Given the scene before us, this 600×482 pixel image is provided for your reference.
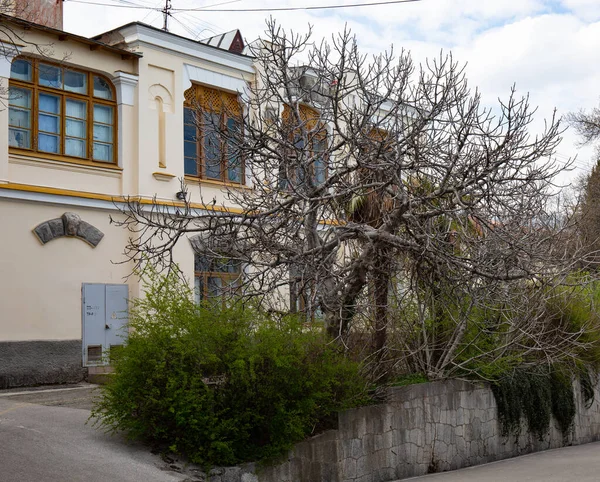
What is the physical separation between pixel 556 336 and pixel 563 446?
2411 mm

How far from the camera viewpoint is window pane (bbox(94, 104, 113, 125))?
2066 centimetres

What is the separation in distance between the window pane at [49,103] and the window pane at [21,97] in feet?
0.96

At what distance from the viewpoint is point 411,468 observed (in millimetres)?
13352

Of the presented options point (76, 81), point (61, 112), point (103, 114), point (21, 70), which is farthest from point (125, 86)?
point (21, 70)

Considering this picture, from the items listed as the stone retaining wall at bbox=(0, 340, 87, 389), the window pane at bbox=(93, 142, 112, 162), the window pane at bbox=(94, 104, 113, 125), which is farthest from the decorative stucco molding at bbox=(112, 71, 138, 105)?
the stone retaining wall at bbox=(0, 340, 87, 389)

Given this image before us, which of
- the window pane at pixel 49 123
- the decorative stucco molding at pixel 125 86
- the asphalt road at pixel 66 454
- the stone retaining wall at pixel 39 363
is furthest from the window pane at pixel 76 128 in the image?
the asphalt road at pixel 66 454

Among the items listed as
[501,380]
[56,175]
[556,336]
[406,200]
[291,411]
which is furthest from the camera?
[56,175]

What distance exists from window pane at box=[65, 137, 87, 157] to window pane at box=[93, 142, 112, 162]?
0.33 m

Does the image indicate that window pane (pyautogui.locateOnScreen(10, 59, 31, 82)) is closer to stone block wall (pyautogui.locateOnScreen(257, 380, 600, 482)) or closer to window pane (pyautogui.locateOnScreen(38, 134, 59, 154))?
window pane (pyautogui.locateOnScreen(38, 134, 59, 154))

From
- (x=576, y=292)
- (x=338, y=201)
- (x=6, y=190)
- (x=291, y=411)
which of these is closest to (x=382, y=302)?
(x=338, y=201)

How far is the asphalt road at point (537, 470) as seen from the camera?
506 inches

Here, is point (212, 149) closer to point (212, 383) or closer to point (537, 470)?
point (212, 383)

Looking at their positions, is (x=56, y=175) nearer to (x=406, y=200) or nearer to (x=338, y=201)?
(x=338, y=201)

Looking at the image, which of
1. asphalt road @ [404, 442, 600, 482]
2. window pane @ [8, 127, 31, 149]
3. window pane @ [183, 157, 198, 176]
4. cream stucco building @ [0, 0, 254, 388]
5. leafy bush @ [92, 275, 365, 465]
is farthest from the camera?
window pane @ [183, 157, 198, 176]
